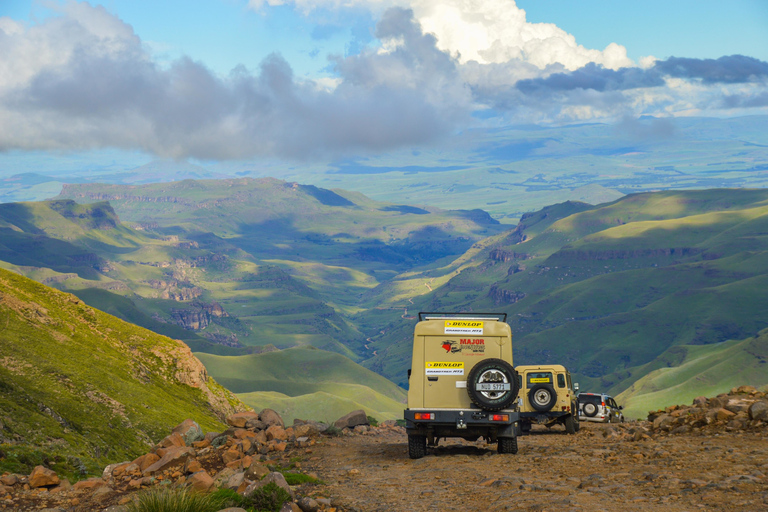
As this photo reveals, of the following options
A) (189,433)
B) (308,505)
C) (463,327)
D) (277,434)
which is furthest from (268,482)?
(189,433)

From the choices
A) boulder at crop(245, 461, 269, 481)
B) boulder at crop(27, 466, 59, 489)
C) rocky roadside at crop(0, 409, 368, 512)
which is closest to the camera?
rocky roadside at crop(0, 409, 368, 512)

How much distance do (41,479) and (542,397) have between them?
26.7 meters

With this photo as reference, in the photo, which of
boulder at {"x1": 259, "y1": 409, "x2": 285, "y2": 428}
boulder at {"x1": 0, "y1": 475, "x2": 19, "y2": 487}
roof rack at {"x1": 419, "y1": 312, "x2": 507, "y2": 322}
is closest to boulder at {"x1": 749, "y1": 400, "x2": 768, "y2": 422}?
roof rack at {"x1": 419, "y1": 312, "x2": 507, "y2": 322}

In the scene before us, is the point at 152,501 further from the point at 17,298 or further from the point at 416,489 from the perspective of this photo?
the point at 17,298

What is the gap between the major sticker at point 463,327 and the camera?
24198mm

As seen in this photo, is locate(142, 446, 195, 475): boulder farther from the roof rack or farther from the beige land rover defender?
the roof rack

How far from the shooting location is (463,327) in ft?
79.8

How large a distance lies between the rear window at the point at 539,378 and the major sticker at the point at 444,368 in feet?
54.0

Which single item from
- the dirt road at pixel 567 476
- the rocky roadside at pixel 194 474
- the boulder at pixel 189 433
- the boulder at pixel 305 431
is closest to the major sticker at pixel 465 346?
the dirt road at pixel 567 476

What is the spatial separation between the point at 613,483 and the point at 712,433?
9.96 m

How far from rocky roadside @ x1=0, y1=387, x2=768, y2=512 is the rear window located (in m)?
6.93

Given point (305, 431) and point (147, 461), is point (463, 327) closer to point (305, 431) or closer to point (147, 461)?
point (305, 431)

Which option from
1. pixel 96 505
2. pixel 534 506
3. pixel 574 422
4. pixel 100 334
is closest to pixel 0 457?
pixel 96 505

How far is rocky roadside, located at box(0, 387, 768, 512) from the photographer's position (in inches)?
652
